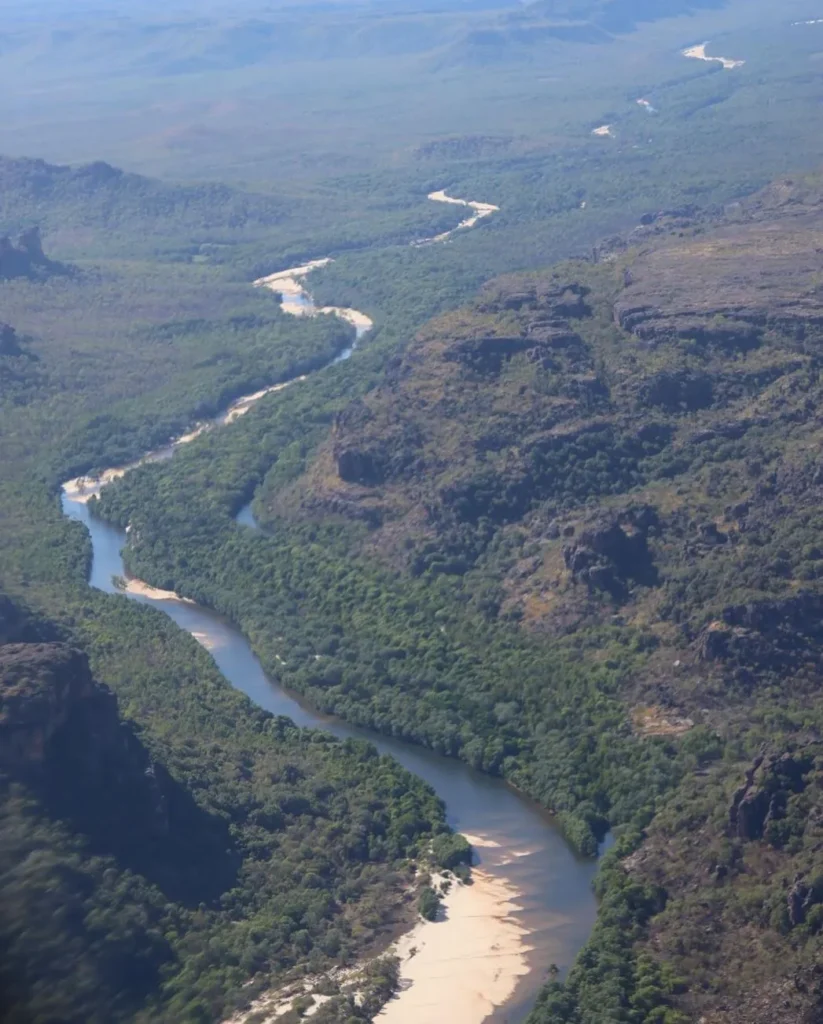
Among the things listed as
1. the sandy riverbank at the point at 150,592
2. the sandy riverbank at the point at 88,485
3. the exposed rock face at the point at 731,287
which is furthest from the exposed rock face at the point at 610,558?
the sandy riverbank at the point at 88,485

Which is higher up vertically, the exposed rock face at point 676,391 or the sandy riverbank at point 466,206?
the sandy riverbank at point 466,206

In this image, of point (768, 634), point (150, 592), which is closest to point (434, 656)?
point (768, 634)

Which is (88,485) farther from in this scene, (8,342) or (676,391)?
(676,391)

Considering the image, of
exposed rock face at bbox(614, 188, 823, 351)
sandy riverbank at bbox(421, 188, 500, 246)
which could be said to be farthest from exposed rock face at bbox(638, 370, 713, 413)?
sandy riverbank at bbox(421, 188, 500, 246)

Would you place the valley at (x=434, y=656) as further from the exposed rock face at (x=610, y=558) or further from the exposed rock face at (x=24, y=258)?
the exposed rock face at (x=24, y=258)

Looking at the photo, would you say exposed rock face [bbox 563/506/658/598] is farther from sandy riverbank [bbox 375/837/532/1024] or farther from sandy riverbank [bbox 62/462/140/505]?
sandy riverbank [bbox 62/462/140/505]

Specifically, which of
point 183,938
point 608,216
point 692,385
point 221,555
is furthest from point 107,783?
point 608,216
